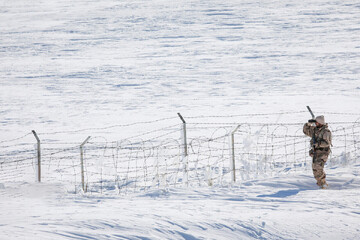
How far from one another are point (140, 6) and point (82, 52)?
17.7 metres

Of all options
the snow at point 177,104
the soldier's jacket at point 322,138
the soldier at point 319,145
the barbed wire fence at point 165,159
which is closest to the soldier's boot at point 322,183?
the soldier at point 319,145

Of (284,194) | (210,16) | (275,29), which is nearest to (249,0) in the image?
(210,16)

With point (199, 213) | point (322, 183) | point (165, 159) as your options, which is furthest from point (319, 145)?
point (199, 213)

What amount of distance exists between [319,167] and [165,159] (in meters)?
2.11

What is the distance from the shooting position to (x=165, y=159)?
8.00 m

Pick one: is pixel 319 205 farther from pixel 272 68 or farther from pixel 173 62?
pixel 173 62

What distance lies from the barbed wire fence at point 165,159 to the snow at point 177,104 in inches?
3.4

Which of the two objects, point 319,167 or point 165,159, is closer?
point 319,167

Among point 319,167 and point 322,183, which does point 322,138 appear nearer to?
point 319,167

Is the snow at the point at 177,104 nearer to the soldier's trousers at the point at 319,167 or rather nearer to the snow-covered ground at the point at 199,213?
the snow-covered ground at the point at 199,213

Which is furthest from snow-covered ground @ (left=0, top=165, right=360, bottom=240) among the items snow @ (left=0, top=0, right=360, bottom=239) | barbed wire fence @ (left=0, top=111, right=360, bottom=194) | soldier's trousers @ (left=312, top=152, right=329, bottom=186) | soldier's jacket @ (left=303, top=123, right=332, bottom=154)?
barbed wire fence @ (left=0, top=111, right=360, bottom=194)

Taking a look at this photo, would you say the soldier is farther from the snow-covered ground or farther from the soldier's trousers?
the snow-covered ground

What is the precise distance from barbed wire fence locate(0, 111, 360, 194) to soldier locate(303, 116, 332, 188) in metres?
0.86

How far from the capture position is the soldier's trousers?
25.2 ft
